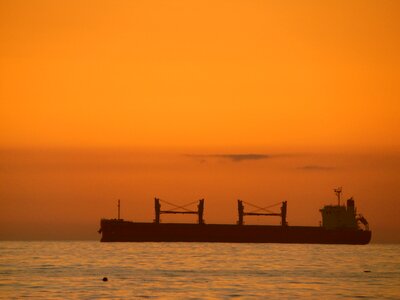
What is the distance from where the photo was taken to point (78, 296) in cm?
5816

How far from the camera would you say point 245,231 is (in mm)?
144500

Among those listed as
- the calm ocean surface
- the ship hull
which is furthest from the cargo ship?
the calm ocean surface

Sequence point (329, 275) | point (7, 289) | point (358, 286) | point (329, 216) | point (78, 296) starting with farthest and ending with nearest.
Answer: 1. point (329, 216)
2. point (329, 275)
3. point (358, 286)
4. point (7, 289)
5. point (78, 296)

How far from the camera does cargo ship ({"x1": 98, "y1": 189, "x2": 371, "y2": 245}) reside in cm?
13750

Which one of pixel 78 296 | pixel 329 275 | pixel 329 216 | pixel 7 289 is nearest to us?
pixel 78 296

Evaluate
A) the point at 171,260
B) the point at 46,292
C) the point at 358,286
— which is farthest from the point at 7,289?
the point at 171,260

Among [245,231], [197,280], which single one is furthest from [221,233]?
[197,280]

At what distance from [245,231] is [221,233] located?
3.67 m

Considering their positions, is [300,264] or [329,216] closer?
[300,264]

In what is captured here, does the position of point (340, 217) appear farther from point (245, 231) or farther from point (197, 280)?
point (197, 280)

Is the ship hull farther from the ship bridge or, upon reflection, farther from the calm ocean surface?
the calm ocean surface

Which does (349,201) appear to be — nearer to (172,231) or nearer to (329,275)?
(172,231)

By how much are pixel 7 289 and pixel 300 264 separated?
40976 millimetres

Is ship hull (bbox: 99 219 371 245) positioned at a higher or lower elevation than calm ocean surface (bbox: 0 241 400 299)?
higher
